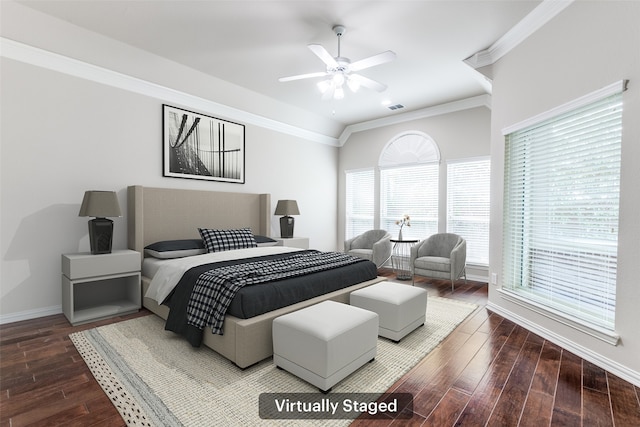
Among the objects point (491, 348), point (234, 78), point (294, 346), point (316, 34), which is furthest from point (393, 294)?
point (234, 78)

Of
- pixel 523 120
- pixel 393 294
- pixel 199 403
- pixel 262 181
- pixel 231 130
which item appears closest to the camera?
pixel 199 403

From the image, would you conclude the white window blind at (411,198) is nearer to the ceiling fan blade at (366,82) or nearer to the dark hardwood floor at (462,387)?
the ceiling fan blade at (366,82)

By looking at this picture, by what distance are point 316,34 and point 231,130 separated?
2236mm

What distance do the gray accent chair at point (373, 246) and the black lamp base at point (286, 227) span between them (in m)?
1.11

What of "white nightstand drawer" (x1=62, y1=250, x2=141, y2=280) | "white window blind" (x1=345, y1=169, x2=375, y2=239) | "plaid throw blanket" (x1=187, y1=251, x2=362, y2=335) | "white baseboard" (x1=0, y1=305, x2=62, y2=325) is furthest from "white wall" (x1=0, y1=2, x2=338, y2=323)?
"white window blind" (x1=345, y1=169, x2=375, y2=239)

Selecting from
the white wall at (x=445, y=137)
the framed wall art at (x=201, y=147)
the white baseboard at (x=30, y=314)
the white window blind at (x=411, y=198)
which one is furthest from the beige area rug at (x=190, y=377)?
the white wall at (x=445, y=137)

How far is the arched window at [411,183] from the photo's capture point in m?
5.64

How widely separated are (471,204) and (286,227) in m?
3.21

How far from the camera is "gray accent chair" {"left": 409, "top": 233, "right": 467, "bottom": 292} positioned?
14.3 feet

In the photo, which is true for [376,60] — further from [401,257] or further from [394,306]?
[401,257]

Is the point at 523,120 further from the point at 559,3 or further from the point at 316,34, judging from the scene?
the point at 316,34

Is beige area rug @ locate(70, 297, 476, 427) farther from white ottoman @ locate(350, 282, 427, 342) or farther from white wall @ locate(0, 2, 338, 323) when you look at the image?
white wall @ locate(0, 2, 338, 323)

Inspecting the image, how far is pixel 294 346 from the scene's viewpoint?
2078 millimetres

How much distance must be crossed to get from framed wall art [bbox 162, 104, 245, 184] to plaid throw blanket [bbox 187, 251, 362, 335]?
6.92ft
